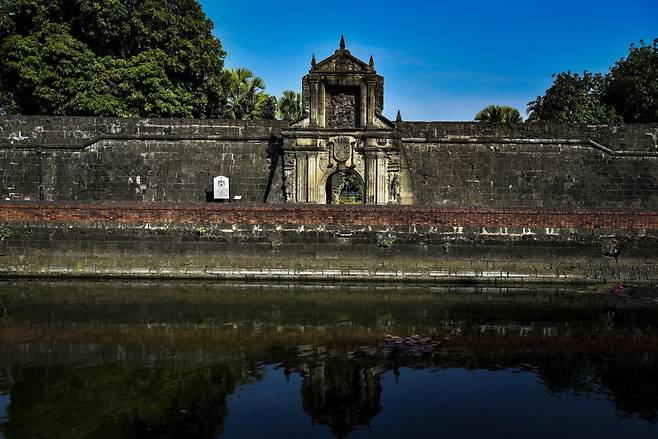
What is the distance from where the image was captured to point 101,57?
22047 mm

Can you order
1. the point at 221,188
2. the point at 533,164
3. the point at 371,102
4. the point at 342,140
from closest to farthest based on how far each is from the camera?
the point at 371,102, the point at 342,140, the point at 221,188, the point at 533,164

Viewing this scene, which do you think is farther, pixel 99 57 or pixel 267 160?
pixel 99 57

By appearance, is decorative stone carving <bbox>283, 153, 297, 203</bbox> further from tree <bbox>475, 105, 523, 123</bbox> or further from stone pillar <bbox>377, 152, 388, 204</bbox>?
Result: tree <bbox>475, 105, 523, 123</bbox>

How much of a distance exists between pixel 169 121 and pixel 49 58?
19.0 feet

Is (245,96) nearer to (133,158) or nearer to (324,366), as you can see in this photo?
(133,158)

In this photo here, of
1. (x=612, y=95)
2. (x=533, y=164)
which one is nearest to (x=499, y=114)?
(x=612, y=95)

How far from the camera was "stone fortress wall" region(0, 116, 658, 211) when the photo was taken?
19312 mm

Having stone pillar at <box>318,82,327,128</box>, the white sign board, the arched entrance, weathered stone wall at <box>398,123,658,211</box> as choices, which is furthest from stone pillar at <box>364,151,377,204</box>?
the arched entrance

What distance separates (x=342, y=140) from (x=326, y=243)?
187 inches

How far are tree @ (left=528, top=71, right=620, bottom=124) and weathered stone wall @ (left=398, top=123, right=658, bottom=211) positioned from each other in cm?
637

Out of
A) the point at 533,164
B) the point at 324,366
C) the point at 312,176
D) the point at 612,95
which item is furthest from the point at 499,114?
the point at 324,366

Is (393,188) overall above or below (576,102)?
below

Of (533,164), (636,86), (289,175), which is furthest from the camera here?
(636,86)

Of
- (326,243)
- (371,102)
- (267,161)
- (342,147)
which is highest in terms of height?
(371,102)
